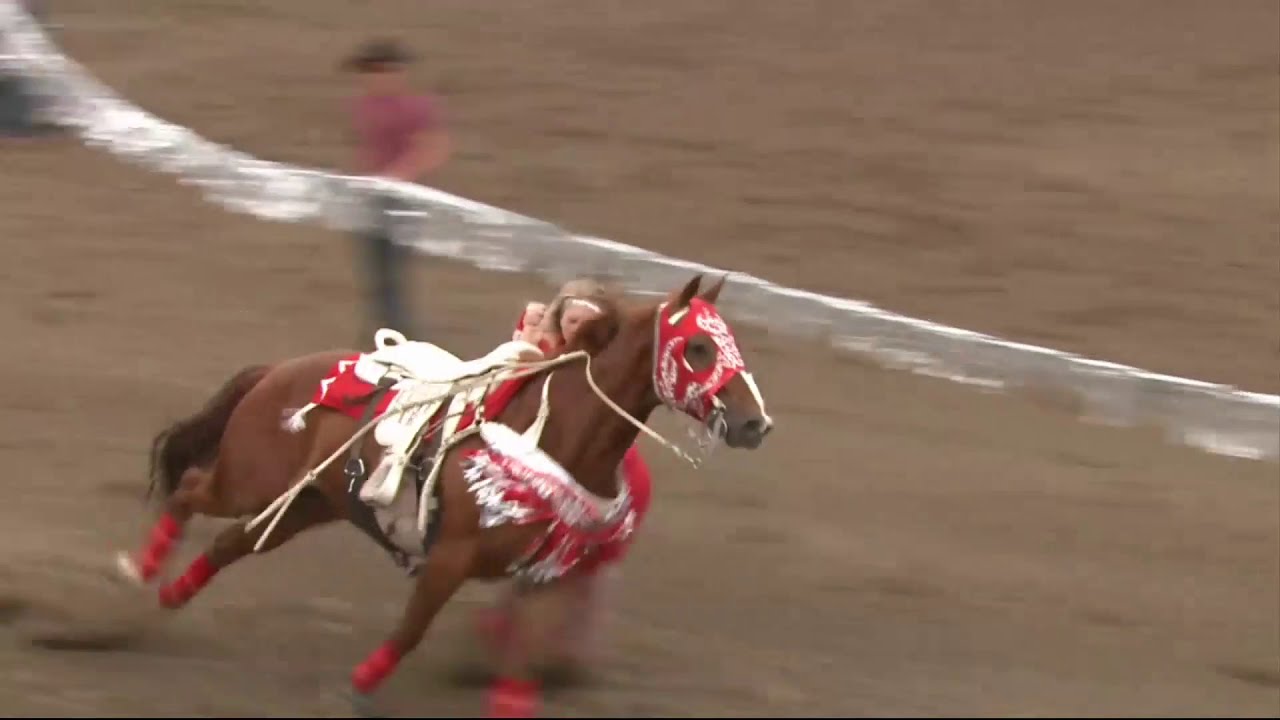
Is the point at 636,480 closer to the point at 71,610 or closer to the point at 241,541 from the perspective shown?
the point at 241,541

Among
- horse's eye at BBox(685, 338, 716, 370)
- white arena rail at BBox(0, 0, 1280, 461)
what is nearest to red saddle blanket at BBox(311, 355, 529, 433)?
horse's eye at BBox(685, 338, 716, 370)

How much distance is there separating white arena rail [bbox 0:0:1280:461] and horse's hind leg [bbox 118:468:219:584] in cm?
269

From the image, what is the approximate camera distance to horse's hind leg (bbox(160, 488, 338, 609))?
600cm

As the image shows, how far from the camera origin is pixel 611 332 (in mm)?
5324

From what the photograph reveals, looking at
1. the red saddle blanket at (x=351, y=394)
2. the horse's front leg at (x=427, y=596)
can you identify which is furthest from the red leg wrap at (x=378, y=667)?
the red saddle blanket at (x=351, y=394)

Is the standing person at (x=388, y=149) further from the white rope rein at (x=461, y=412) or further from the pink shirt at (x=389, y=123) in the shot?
the white rope rein at (x=461, y=412)

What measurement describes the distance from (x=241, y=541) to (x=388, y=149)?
3.39m

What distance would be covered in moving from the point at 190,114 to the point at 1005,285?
7279mm

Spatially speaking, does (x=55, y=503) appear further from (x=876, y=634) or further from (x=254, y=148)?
(x=254, y=148)

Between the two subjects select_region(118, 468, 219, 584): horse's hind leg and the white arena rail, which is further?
the white arena rail

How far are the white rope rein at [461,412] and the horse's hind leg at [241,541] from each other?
0.03m

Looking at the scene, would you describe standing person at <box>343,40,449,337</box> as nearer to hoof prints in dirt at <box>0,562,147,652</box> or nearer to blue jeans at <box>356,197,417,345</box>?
blue jeans at <box>356,197,417,345</box>

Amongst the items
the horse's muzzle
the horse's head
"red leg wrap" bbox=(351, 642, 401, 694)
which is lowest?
"red leg wrap" bbox=(351, 642, 401, 694)

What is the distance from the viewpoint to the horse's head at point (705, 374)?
16.3ft
